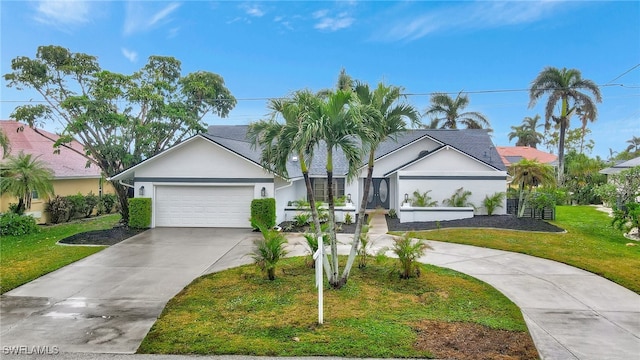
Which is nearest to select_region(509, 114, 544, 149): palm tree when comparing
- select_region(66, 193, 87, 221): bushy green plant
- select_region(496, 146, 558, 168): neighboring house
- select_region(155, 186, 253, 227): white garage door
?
select_region(496, 146, 558, 168): neighboring house

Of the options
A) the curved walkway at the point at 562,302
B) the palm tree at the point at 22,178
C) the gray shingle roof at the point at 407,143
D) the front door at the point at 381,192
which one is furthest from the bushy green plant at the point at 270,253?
the front door at the point at 381,192

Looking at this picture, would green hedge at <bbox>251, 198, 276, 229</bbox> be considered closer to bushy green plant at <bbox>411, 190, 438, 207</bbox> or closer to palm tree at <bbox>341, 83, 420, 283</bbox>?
bushy green plant at <bbox>411, 190, 438, 207</bbox>

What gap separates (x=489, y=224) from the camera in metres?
16.0

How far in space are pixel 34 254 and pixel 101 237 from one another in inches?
101

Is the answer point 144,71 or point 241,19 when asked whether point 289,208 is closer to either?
point 241,19

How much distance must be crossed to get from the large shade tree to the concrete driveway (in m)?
6.02

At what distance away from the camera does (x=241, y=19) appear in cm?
1656

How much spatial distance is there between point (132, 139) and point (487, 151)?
19.9 m

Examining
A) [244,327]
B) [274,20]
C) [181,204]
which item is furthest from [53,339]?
[274,20]

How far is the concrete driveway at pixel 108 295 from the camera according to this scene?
5599mm

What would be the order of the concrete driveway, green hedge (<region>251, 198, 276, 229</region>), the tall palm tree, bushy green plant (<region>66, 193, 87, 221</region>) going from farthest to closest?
1. bushy green plant (<region>66, 193, 87, 221</region>)
2. green hedge (<region>251, 198, 276, 229</region>)
3. the tall palm tree
4. the concrete driveway

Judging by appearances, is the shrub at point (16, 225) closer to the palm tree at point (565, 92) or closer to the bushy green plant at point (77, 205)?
the bushy green plant at point (77, 205)

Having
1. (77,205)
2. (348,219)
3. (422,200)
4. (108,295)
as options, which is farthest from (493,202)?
(77,205)

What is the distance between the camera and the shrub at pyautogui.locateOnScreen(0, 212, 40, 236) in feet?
47.2
